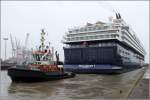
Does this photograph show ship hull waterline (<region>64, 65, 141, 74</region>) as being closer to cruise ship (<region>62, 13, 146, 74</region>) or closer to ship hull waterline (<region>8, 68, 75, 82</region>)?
cruise ship (<region>62, 13, 146, 74</region>)

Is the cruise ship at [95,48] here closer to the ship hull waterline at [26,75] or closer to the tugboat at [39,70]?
the tugboat at [39,70]

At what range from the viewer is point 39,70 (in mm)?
32938

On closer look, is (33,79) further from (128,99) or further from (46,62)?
(128,99)

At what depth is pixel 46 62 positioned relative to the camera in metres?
36.7

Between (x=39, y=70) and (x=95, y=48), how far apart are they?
22.5 meters

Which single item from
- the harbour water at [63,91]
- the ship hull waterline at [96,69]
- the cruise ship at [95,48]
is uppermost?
the cruise ship at [95,48]

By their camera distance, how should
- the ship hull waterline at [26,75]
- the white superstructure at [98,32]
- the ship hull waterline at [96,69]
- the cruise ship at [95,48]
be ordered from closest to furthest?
the ship hull waterline at [26,75], the ship hull waterline at [96,69], the cruise ship at [95,48], the white superstructure at [98,32]

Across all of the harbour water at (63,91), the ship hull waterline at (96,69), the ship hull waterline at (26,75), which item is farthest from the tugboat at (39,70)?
the ship hull waterline at (96,69)

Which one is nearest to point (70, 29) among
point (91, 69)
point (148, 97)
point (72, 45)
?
point (72, 45)

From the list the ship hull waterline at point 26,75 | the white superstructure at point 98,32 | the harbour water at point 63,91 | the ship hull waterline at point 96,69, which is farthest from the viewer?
the white superstructure at point 98,32

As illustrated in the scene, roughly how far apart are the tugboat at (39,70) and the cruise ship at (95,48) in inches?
493

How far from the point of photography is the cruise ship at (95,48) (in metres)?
51.6

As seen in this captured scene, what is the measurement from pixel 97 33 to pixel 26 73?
26.2m

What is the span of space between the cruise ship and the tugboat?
12.5 meters
